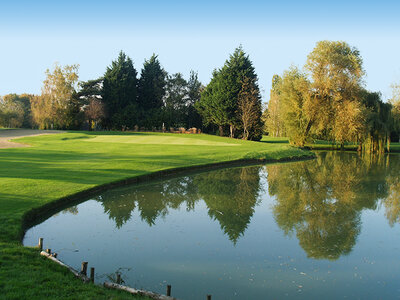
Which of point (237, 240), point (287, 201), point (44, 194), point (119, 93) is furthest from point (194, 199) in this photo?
point (119, 93)

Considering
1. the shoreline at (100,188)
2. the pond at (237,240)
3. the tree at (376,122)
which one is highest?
the tree at (376,122)

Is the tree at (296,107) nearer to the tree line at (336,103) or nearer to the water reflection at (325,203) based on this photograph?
the tree line at (336,103)

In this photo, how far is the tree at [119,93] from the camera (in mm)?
57281

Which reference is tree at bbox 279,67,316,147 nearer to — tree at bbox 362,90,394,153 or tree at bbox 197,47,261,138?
tree at bbox 362,90,394,153

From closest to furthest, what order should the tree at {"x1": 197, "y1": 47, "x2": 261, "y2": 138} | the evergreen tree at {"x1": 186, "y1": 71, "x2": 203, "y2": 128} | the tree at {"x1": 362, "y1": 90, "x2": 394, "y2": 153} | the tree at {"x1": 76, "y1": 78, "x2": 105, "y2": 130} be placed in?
the tree at {"x1": 362, "y1": 90, "x2": 394, "y2": 153}
the tree at {"x1": 197, "y1": 47, "x2": 261, "y2": 138}
the tree at {"x1": 76, "y1": 78, "x2": 105, "y2": 130}
the evergreen tree at {"x1": 186, "y1": 71, "x2": 203, "y2": 128}

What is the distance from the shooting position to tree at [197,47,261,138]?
5050cm

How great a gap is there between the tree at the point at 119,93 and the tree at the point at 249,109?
63.5 feet

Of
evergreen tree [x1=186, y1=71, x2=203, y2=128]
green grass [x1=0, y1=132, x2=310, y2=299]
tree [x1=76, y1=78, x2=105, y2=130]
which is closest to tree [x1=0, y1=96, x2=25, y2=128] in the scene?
tree [x1=76, y1=78, x2=105, y2=130]

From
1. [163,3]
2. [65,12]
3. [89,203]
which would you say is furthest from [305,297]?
[65,12]

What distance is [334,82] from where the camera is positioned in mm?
39125

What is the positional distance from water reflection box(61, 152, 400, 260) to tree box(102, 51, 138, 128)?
39123 mm

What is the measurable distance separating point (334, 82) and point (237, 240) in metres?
35.2

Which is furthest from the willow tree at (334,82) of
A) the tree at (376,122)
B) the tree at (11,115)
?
the tree at (11,115)

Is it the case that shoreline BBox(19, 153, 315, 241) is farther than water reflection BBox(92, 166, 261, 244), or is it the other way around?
water reflection BBox(92, 166, 261, 244)
